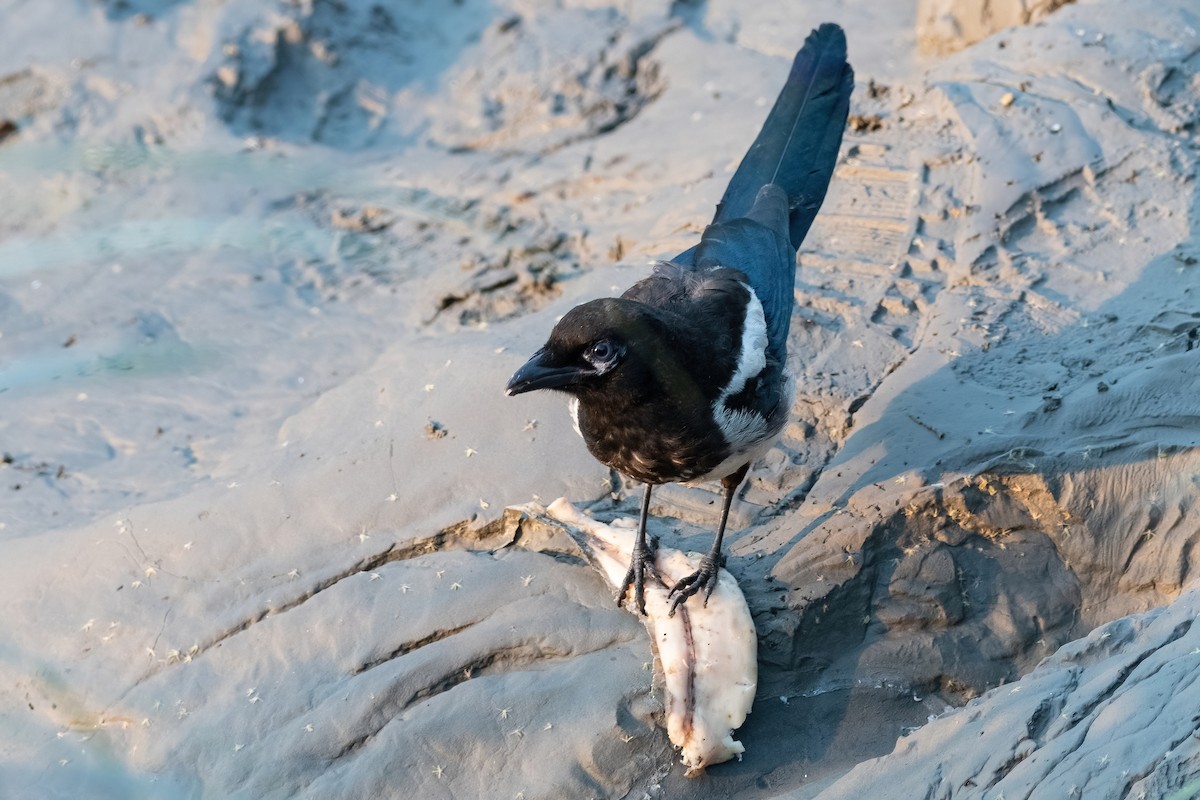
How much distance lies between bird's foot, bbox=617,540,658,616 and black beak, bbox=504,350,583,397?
0.68 m

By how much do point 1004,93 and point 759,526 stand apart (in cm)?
264

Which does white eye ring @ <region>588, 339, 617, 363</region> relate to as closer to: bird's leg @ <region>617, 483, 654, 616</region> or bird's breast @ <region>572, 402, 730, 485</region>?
bird's breast @ <region>572, 402, 730, 485</region>

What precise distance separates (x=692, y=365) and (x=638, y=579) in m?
0.70

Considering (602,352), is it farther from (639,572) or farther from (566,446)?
(566,446)

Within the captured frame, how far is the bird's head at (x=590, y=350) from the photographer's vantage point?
3072 mm

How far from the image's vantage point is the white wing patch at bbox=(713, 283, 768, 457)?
3.25 m

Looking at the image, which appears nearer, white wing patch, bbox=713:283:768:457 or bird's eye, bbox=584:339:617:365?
bird's eye, bbox=584:339:617:365

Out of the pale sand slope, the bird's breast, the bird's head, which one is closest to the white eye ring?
the bird's head

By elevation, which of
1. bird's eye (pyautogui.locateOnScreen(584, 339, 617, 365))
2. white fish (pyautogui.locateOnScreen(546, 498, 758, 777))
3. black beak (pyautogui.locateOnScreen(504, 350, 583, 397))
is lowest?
white fish (pyautogui.locateOnScreen(546, 498, 758, 777))

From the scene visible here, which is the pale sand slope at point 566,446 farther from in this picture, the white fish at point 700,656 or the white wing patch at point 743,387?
the white wing patch at point 743,387

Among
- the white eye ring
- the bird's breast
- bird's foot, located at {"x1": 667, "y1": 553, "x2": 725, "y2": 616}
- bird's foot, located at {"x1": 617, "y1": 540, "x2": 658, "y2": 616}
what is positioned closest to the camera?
the white eye ring

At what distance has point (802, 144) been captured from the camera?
4285 millimetres

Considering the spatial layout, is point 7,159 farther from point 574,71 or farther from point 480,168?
point 574,71

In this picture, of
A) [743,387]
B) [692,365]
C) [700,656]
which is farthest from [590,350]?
[700,656]
